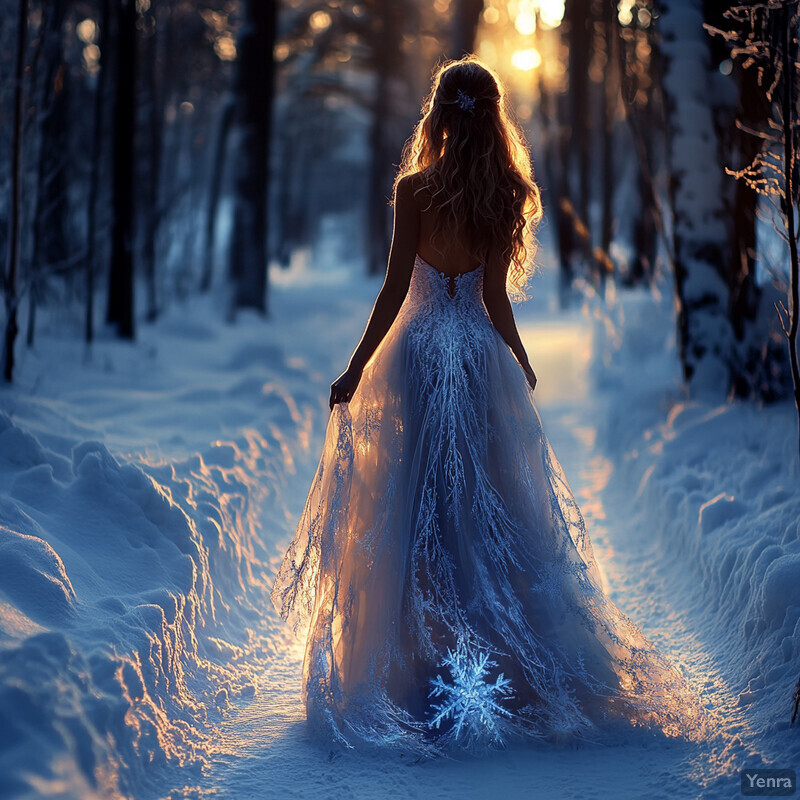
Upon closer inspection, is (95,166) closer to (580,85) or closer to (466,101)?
(466,101)

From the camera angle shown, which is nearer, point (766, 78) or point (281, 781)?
point (281, 781)

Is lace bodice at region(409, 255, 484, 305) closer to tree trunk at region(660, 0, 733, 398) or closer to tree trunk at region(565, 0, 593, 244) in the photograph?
tree trunk at region(660, 0, 733, 398)

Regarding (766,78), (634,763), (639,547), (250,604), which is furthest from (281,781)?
(766,78)

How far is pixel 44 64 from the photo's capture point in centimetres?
759

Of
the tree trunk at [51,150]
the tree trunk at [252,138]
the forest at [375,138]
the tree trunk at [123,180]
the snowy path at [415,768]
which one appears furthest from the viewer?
the tree trunk at [252,138]

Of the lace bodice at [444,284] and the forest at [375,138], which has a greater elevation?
the forest at [375,138]

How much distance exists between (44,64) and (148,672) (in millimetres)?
6363

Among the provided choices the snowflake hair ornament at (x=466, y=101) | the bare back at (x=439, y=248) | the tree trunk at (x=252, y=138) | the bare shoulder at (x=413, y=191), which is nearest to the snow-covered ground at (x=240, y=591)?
the bare back at (x=439, y=248)

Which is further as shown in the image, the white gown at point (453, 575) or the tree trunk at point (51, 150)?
the tree trunk at point (51, 150)

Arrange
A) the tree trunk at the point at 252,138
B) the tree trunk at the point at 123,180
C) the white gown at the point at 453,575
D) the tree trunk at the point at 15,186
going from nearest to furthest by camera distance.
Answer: the white gown at the point at 453,575, the tree trunk at the point at 15,186, the tree trunk at the point at 123,180, the tree trunk at the point at 252,138

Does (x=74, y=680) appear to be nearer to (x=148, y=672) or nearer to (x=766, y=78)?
(x=148, y=672)

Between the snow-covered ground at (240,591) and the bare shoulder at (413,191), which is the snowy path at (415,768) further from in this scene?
the bare shoulder at (413,191)

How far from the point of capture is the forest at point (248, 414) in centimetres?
295

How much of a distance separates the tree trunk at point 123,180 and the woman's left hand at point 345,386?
737 centimetres
